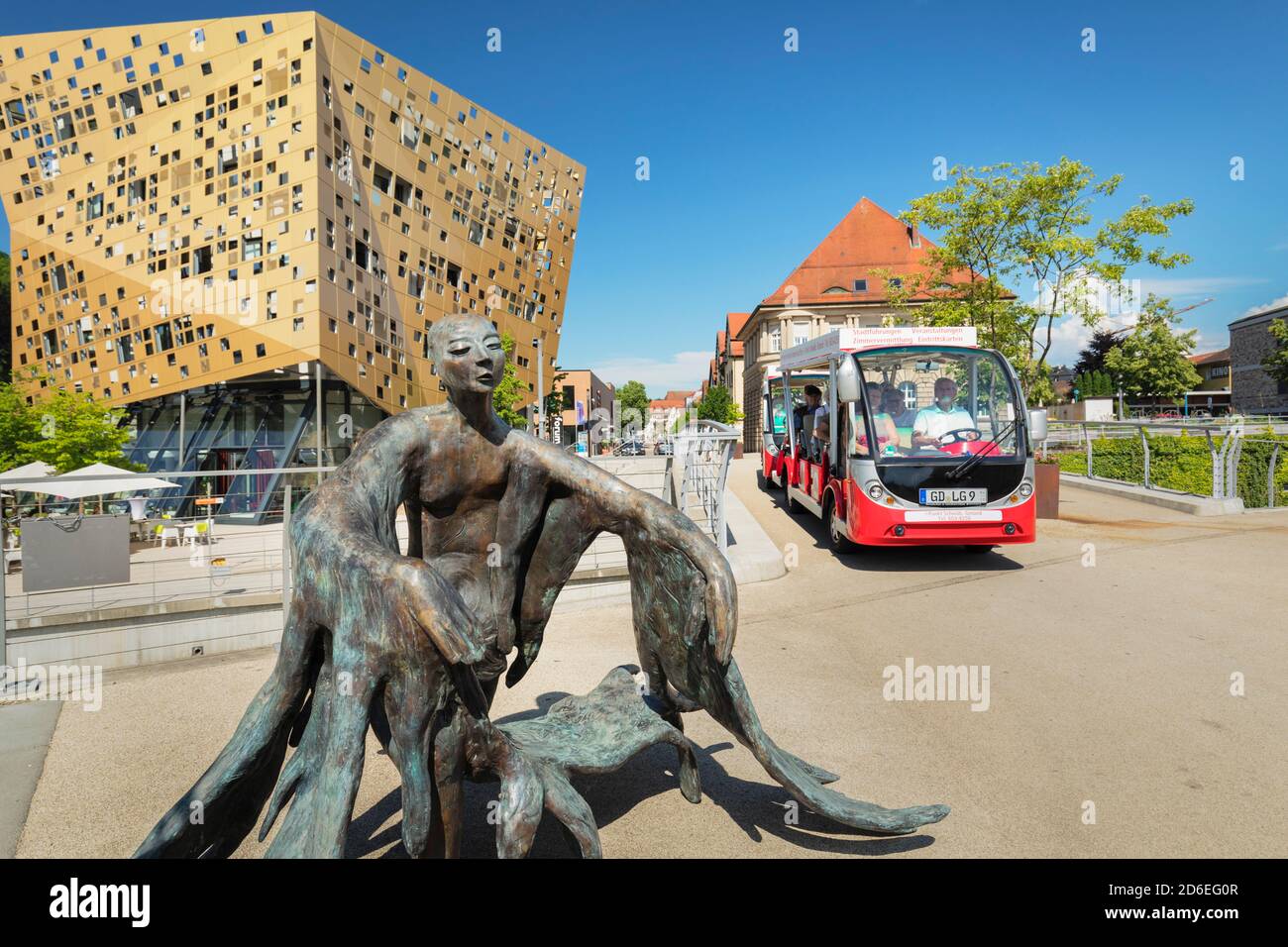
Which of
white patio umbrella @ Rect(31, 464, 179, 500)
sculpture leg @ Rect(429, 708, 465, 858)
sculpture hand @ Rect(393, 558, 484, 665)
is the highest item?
white patio umbrella @ Rect(31, 464, 179, 500)

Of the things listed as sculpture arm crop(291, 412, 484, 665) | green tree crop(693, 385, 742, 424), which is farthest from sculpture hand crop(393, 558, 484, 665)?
green tree crop(693, 385, 742, 424)

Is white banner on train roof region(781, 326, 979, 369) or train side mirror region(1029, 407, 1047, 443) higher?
white banner on train roof region(781, 326, 979, 369)

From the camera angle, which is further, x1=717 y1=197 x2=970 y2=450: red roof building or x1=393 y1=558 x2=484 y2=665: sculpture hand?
x1=717 y1=197 x2=970 y2=450: red roof building

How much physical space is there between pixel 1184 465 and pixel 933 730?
15.1 m

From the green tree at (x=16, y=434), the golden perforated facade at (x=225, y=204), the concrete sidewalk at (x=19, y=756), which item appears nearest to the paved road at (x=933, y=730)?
the concrete sidewalk at (x=19, y=756)

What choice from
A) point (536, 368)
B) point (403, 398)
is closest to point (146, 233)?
point (403, 398)

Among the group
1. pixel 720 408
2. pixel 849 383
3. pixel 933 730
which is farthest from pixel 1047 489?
pixel 720 408

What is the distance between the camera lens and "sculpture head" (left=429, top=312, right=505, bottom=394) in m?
2.41

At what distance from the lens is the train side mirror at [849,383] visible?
8.77 metres

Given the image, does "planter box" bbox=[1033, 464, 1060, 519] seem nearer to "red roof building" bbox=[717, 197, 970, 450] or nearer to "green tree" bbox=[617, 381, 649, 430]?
"red roof building" bbox=[717, 197, 970, 450]

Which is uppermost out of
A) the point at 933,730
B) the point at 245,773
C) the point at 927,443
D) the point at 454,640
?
the point at 927,443

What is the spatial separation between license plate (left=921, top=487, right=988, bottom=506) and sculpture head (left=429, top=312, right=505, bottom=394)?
23.0 feet

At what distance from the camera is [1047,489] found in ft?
41.1

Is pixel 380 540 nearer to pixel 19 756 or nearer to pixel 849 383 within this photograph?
pixel 19 756
